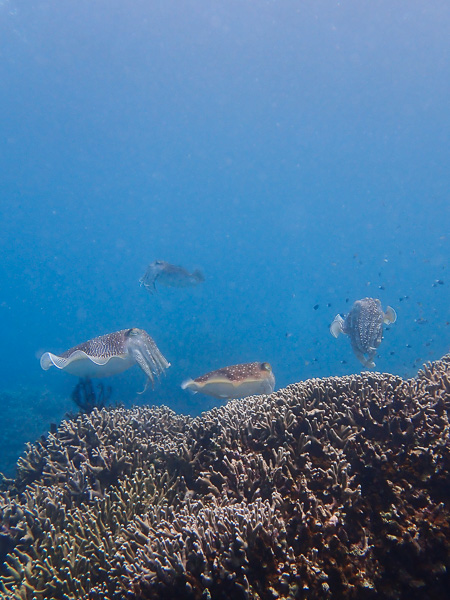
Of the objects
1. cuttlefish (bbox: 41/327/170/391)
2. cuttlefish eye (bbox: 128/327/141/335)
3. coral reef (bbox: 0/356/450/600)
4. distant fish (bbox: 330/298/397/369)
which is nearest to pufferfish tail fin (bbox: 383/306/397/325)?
distant fish (bbox: 330/298/397/369)

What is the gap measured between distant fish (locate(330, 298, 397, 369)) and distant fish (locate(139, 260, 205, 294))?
25.6 feet

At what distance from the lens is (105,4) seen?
42.9 m

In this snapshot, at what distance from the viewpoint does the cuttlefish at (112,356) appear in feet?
21.5

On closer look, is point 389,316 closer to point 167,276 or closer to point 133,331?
point 133,331

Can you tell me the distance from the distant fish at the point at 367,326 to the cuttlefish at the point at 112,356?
4.27 metres

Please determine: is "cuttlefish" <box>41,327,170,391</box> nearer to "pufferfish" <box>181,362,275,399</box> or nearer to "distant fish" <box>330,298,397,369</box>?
"pufferfish" <box>181,362,275,399</box>

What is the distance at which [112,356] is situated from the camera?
652 cm

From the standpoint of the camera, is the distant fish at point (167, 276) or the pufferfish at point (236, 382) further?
the distant fish at point (167, 276)

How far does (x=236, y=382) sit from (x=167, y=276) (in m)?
8.86

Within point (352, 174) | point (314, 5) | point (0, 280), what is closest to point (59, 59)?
point (314, 5)

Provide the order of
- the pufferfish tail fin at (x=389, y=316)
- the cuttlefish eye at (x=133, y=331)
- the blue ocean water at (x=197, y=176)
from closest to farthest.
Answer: the cuttlefish eye at (x=133, y=331) → the pufferfish tail fin at (x=389, y=316) → the blue ocean water at (x=197, y=176)

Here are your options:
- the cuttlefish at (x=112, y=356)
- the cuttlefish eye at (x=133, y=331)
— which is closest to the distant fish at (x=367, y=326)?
the cuttlefish at (x=112, y=356)

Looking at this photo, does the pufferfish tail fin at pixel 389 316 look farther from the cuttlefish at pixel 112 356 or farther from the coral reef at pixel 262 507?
the cuttlefish at pixel 112 356

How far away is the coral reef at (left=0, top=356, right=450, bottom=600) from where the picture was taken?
7.21 ft
